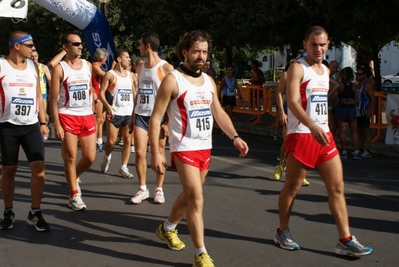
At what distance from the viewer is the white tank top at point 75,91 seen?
7.10 metres

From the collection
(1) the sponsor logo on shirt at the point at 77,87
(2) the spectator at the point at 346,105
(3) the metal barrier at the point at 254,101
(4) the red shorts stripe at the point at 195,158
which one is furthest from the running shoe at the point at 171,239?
(3) the metal barrier at the point at 254,101

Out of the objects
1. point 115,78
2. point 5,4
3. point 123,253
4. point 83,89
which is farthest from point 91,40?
point 123,253

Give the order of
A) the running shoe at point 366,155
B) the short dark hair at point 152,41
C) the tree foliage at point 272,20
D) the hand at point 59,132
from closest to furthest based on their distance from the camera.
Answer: the hand at point 59,132
the short dark hair at point 152,41
the running shoe at point 366,155
the tree foliage at point 272,20

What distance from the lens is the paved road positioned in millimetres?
5438

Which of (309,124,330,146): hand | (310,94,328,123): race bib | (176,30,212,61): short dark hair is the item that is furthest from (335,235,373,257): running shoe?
(176,30,212,61): short dark hair

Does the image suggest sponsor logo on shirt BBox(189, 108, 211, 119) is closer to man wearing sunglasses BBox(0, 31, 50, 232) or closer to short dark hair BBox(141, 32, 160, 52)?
man wearing sunglasses BBox(0, 31, 50, 232)

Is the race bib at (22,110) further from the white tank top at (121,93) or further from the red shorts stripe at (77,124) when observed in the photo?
the white tank top at (121,93)

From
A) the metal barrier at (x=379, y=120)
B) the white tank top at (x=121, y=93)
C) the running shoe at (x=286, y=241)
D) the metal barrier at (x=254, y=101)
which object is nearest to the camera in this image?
the running shoe at (x=286, y=241)

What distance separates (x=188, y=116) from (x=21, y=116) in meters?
1.94

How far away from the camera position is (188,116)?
5.12m

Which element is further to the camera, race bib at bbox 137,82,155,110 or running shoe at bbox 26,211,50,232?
race bib at bbox 137,82,155,110

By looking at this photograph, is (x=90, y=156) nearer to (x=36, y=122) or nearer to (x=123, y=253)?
(x=36, y=122)

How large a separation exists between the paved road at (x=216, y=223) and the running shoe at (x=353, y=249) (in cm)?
6

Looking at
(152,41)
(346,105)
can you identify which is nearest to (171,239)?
(152,41)
